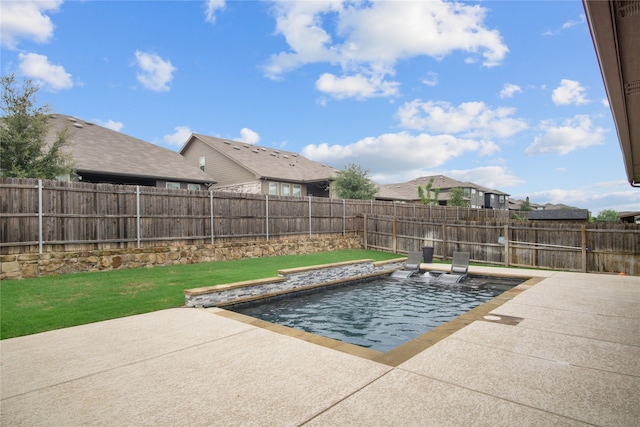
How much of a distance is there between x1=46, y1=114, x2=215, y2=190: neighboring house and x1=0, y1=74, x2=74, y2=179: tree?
2.70m

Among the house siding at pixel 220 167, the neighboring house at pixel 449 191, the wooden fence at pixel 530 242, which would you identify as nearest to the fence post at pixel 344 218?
the wooden fence at pixel 530 242

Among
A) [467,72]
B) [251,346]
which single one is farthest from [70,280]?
[467,72]

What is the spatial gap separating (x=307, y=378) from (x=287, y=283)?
244 inches

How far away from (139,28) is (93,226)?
399 inches

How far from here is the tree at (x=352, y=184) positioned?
99.5 feet

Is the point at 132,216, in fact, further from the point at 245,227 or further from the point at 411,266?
→ the point at 411,266

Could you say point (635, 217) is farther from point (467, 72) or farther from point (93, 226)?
point (93, 226)

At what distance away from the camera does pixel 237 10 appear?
1591cm

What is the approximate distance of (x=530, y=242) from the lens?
15.0 metres

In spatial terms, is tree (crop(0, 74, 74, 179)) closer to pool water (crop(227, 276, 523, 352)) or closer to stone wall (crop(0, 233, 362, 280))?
stone wall (crop(0, 233, 362, 280))

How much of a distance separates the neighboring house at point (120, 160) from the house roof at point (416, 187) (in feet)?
66.2

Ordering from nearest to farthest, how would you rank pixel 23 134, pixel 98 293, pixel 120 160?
1. pixel 98 293
2. pixel 23 134
3. pixel 120 160

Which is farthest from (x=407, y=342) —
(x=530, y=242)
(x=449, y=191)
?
(x=449, y=191)

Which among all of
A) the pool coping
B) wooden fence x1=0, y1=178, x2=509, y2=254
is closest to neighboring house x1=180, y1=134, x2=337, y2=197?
wooden fence x1=0, y1=178, x2=509, y2=254
